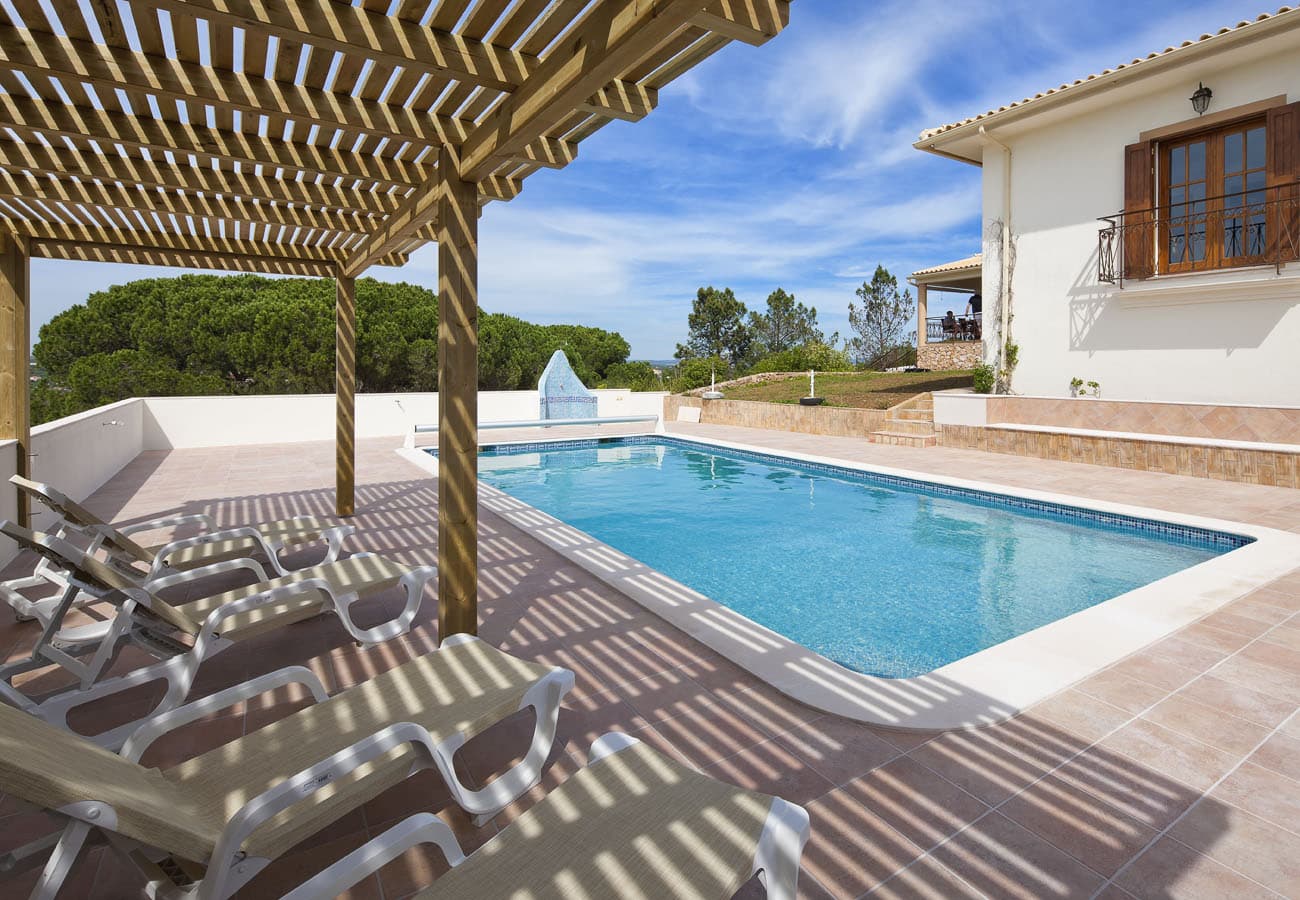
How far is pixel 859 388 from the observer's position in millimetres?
18422

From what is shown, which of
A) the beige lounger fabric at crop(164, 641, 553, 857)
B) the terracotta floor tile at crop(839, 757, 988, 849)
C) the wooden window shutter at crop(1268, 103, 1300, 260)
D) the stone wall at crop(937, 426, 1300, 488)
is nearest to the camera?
the beige lounger fabric at crop(164, 641, 553, 857)

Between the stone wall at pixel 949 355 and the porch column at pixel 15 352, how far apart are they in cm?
2114

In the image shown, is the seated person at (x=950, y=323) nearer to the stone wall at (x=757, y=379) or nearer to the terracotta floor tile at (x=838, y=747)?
the stone wall at (x=757, y=379)

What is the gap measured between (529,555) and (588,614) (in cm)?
155

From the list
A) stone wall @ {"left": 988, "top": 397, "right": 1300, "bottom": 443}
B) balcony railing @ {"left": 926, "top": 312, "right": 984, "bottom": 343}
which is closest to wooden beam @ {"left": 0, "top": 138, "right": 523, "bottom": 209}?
stone wall @ {"left": 988, "top": 397, "right": 1300, "bottom": 443}

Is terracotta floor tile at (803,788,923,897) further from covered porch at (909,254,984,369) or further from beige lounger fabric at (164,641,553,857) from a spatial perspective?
covered porch at (909,254,984,369)

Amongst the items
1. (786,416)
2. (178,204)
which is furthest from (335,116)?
(786,416)

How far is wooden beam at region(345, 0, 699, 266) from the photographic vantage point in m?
2.10

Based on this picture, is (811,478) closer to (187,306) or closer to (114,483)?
(114,483)

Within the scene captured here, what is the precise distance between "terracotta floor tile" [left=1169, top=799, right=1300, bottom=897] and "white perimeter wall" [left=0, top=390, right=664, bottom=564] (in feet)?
23.6

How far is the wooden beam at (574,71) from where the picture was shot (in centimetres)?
210

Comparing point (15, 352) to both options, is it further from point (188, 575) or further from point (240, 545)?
point (188, 575)

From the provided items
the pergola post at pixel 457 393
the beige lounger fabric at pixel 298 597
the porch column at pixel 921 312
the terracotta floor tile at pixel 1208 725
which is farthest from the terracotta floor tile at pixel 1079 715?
the porch column at pixel 921 312

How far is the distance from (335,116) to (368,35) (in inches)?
30.7
